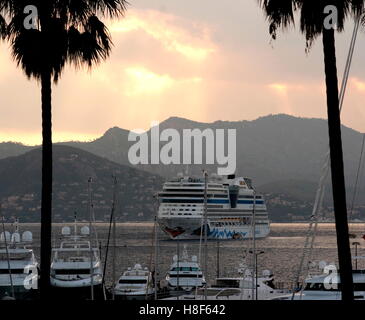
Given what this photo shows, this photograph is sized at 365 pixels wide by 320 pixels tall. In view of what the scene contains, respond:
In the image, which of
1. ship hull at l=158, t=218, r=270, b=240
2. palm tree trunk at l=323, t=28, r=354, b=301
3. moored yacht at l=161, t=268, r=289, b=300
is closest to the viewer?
palm tree trunk at l=323, t=28, r=354, b=301

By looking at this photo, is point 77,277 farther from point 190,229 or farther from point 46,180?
point 190,229

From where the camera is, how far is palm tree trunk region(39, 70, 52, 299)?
17.3 m

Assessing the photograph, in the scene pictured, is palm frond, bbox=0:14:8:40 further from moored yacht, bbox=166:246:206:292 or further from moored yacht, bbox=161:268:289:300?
moored yacht, bbox=166:246:206:292

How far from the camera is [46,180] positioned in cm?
1769

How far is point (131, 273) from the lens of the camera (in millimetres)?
58594

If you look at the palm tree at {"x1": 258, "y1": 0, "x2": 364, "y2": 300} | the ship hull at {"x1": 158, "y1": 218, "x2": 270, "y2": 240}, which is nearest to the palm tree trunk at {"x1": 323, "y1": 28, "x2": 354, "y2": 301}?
the palm tree at {"x1": 258, "y1": 0, "x2": 364, "y2": 300}

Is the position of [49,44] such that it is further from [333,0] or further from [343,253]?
[343,253]

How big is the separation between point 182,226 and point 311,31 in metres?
152

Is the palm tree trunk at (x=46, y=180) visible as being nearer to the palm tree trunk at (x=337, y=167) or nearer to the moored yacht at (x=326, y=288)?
the palm tree trunk at (x=337, y=167)

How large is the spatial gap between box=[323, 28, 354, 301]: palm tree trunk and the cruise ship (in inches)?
5766

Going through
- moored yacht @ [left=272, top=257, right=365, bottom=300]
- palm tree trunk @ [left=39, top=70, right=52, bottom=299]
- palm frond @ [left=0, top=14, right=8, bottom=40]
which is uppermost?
palm frond @ [left=0, top=14, right=8, bottom=40]

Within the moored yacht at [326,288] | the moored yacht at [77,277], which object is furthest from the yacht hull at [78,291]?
the moored yacht at [326,288]

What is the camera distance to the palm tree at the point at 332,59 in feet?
51.8
